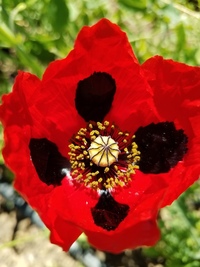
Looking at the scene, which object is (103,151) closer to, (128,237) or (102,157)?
(102,157)

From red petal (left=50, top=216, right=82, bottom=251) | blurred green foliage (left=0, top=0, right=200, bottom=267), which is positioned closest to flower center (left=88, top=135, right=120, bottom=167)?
red petal (left=50, top=216, right=82, bottom=251)

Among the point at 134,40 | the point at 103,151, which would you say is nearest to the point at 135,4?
the point at 134,40

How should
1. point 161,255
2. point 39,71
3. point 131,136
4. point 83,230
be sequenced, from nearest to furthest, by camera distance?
point 83,230, point 131,136, point 39,71, point 161,255

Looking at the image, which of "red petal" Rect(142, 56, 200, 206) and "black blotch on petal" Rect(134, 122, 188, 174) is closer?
"red petal" Rect(142, 56, 200, 206)

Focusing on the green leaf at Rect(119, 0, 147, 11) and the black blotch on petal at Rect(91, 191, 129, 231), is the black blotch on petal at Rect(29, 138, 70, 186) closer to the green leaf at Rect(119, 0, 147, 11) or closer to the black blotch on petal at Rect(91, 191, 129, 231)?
the black blotch on petal at Rect(91, 191, 129, 231)

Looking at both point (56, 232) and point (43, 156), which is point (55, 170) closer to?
point (43, 156)

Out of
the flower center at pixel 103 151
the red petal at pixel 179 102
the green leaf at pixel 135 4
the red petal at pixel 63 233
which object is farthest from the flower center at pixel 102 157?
the green leaf at pixel 135 4

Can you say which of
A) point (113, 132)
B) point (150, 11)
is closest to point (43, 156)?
point (113, 132)

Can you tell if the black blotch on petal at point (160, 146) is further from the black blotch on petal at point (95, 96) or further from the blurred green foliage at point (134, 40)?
the blurred green foliage at point (134, 40)
